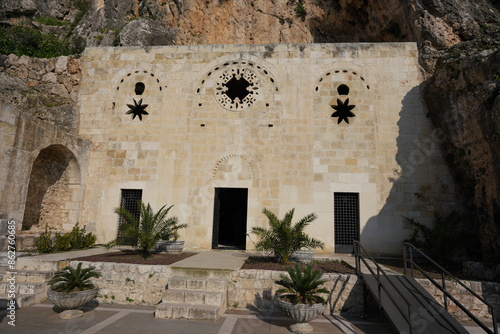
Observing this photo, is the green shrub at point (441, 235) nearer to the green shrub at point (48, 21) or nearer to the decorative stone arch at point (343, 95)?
the decorative stone arch at point (343, 95)

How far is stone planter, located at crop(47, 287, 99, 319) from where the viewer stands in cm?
593

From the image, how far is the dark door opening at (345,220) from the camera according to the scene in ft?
37.9

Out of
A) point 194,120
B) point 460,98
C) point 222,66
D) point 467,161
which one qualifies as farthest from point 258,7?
point 467,161

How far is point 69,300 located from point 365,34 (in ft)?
63.0

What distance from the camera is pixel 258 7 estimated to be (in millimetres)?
21703

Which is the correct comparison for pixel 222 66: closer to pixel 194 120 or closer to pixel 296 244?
pixel 194 120

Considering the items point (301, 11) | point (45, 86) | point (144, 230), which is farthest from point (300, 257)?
point (301, 11)

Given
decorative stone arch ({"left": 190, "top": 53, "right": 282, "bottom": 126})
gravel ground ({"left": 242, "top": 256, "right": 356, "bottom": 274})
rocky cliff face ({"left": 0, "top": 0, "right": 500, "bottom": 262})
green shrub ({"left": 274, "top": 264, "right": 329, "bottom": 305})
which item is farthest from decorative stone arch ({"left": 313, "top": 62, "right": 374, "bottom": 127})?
green shrub ({"left": 274, "top": 264, "right": 329, "bottom": 305})

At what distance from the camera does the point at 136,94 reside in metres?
13.3

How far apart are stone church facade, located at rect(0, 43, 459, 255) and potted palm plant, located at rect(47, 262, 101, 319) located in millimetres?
5556

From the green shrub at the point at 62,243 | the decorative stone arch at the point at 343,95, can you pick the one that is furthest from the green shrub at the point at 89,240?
the decorative stone arch at the point at 343,95

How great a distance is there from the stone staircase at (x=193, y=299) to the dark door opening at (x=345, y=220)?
619 centimetres

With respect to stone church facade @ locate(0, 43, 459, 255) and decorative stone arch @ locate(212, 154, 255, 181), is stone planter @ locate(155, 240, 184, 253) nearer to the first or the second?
stone church facade @ locate(0, 43, 459, 255)

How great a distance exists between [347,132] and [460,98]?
12.7 feet
